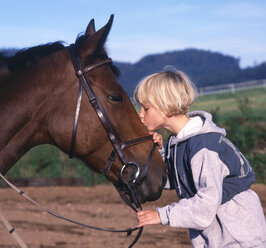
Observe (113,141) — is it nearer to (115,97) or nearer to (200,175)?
(115,97)

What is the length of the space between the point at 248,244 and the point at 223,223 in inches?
6.9

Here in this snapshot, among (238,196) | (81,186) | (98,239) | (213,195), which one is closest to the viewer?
(213,195)

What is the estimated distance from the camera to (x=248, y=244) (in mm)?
2508

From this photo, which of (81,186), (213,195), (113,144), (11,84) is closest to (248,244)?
(213,195)

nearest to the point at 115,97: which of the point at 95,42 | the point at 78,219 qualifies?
the point at 95,42

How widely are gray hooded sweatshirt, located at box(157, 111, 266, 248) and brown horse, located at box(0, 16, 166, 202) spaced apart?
0.60 feet

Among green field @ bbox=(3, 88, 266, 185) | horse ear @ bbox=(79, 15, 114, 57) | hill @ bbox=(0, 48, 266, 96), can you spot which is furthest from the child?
hill @ bbox=(0, 48, 266, 96)

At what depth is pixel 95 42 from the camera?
2688 millimetres

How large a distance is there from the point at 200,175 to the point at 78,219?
5764mm

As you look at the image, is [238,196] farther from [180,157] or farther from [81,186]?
[81,186]

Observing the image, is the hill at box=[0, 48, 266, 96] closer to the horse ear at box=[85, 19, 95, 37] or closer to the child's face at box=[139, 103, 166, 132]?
the horse ear at box=[85, 19, 95, 37]

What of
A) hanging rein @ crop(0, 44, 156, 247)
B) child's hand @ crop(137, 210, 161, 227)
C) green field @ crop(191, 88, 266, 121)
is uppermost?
hanging rein @ crop(0, 44, 156, 247)

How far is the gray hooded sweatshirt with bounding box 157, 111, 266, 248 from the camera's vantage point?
2.43 meters

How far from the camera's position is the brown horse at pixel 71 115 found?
265 centimetres
